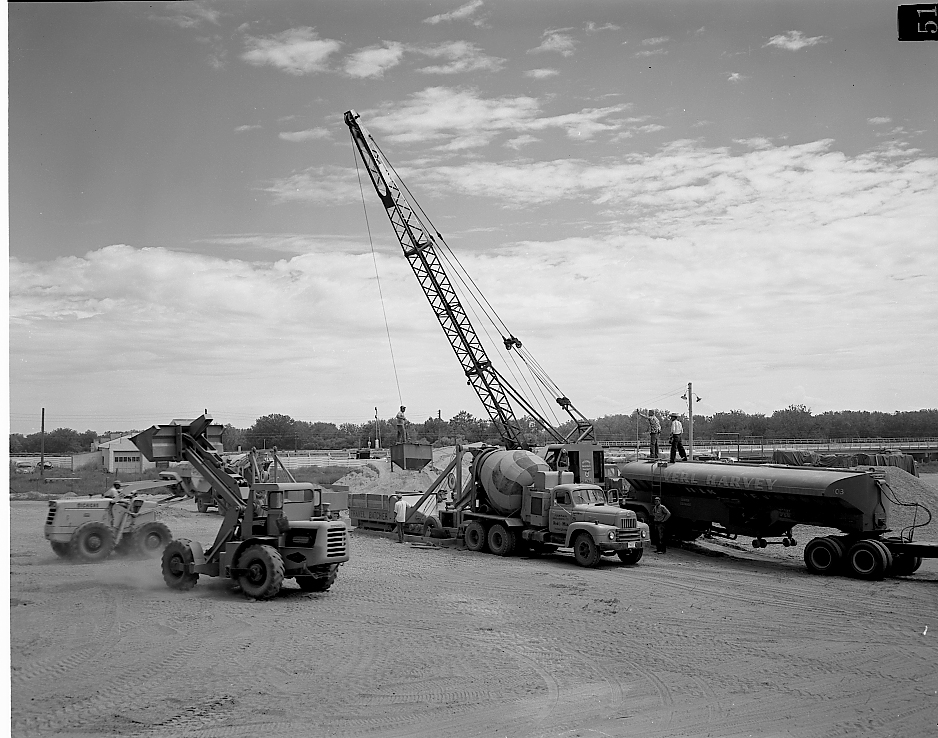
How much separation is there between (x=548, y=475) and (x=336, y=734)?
945 centimetres

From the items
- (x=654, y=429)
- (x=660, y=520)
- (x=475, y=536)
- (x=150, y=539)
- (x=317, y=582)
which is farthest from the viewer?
(x=654, y=429)

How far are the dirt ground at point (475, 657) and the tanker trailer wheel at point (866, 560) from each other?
0.92 feet

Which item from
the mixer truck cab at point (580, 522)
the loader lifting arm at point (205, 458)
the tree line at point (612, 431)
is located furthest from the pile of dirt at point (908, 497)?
the loader lifting arm at point (205, 458)

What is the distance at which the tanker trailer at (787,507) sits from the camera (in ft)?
42.9

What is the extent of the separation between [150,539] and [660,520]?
9.57 m

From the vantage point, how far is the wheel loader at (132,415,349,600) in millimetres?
10539

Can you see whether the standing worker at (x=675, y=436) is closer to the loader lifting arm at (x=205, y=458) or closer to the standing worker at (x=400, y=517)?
the standing worker at (x=400, y=517)

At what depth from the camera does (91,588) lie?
11125 mm

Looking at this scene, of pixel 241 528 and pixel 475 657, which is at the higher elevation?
pixel 241 528

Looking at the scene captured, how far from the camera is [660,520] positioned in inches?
620

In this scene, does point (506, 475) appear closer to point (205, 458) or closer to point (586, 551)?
point (586, 551)

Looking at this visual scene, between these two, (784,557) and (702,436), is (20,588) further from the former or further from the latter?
(702,436)

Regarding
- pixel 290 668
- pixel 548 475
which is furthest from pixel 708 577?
pixel 290 668

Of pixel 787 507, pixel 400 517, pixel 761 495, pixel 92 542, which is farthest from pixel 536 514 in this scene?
pixel 92 542
